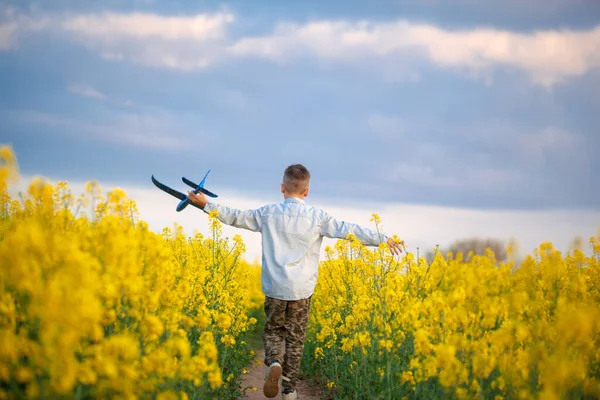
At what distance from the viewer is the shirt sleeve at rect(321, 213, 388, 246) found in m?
6.33

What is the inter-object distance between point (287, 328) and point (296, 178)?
1680mm

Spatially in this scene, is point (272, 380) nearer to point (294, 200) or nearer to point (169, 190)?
point (294, 200)

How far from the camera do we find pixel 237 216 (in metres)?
6.59

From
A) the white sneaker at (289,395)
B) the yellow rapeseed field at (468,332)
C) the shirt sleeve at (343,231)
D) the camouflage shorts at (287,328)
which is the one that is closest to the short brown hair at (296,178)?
the shirt sleeve at (343,231)

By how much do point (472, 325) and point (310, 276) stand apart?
223cm

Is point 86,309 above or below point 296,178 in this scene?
below

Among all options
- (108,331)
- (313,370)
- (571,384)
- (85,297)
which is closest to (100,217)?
(108,331)

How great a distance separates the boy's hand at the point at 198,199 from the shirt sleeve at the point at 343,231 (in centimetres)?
147

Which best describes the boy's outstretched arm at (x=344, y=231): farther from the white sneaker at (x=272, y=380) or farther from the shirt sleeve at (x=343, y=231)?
the white sneaker at (x=272, y=380)

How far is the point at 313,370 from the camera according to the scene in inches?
349

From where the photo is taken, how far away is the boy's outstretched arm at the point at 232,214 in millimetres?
6504

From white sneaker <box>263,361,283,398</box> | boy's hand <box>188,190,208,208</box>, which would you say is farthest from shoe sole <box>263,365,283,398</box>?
boy's hand <box>188,190,208,208</box>

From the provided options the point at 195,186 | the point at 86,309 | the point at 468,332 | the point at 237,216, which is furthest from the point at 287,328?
the point at 86,309

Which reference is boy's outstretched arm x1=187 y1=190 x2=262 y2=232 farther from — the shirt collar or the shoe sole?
the shoe sole
